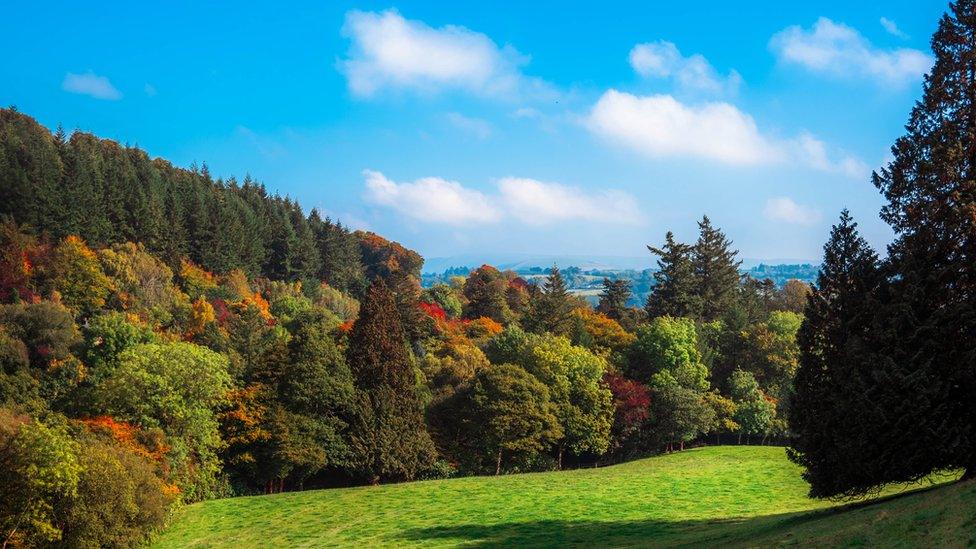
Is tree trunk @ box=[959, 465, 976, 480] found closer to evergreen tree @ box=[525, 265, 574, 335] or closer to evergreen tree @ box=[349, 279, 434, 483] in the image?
evergreen tree @ box=[349, 279, 434, 483]

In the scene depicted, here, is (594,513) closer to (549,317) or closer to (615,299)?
(549,317)

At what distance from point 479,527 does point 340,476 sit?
76.3 feet

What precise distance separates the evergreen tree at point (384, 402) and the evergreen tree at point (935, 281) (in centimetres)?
Result: 3314

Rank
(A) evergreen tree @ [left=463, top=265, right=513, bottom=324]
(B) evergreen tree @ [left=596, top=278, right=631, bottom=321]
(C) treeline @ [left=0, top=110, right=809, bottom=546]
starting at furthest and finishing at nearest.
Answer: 1. (A) evergreen tree @ [left=463, top=265, right=513, bottom=324]
2. (B) evergreen tree @ [left=596, top=278, right=631, bottom=321]
3. (C) treeline @ [left=0, top=110, right=809, bottom=546]

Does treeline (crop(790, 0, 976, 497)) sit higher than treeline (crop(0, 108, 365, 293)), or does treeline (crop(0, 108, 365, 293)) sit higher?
treeline (crop(0, 108, 365, 293))

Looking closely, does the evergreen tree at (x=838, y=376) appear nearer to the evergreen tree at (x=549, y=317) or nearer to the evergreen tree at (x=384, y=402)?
the evergreen tree at (x=384, y=402)

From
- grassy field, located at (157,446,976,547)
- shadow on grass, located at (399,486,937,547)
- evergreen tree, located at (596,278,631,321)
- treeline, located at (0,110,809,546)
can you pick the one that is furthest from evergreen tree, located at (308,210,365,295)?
shadow on grass, located at (399,486,937,547)

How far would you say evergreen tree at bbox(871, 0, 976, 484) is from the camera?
20.8 metres

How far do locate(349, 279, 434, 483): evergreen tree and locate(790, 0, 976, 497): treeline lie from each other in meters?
29.6

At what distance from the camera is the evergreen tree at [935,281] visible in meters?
20.8

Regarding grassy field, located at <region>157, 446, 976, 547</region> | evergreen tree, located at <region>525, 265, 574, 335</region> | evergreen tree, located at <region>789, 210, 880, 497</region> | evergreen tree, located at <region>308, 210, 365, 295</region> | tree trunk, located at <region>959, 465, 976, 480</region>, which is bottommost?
grassy field, located at <region>157, 446, 976, 547</region>

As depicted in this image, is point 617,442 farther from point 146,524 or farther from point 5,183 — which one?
point 5,183

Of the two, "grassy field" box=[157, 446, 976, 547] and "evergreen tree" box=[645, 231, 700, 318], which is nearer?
"grassy field" box=[157, 446, 976, 547]

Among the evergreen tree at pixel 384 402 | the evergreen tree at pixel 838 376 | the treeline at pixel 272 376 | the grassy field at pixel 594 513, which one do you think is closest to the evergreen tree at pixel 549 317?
the treeline at pixel 272 376
